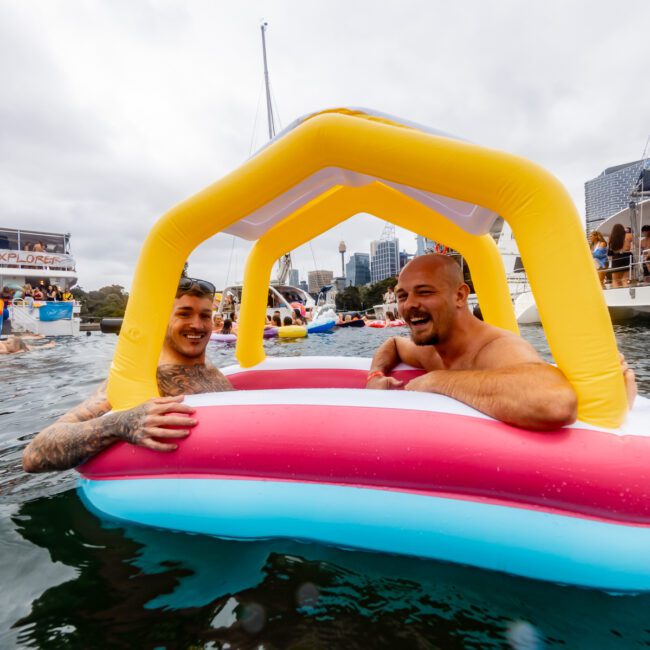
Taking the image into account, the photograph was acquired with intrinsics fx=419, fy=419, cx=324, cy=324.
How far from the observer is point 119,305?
54.2m

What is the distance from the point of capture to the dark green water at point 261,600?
1275mm

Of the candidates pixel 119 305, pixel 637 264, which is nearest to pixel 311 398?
pixel 637 264

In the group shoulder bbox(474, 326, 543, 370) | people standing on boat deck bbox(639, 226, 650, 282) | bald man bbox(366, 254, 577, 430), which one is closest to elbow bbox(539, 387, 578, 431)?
bald man bbox(366, 254, 577, 430)

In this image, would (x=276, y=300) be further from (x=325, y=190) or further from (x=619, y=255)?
(x=325, y=190)

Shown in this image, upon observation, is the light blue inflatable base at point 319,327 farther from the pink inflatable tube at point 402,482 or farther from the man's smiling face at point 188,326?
the pink inflatable tube at point 402,482

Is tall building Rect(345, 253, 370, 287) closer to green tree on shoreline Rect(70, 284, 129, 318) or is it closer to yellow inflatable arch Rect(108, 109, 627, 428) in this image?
green tree on shoreline Rect(70, 284, 129, 318)

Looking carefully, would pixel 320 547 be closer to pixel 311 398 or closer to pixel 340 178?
pixel 311 398

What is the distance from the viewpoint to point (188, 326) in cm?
243

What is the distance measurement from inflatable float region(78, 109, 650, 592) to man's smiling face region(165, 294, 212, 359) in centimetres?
38

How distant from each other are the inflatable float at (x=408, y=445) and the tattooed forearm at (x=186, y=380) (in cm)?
31

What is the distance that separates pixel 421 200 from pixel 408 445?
1.45 metres

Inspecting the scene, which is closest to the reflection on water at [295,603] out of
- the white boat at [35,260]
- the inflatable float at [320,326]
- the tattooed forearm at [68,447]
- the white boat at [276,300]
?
the tattooed forearm at [68,447]

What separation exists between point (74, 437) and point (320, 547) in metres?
1.20

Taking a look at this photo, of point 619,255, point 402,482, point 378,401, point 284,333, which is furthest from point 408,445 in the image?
point 619,255
